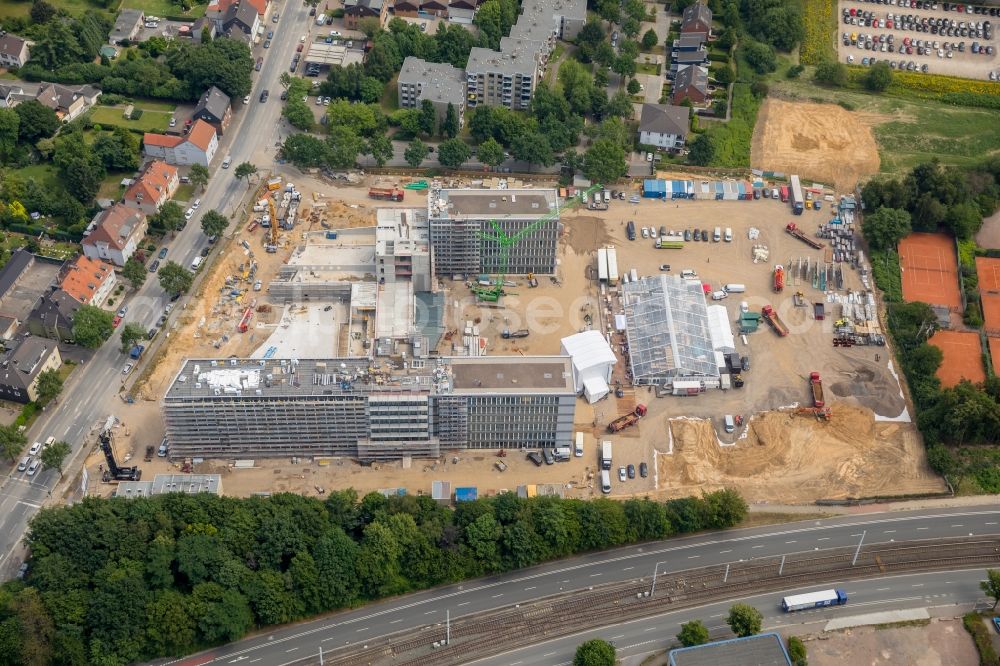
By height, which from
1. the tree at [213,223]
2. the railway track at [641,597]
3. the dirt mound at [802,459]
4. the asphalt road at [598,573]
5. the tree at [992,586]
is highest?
the tree at [213,223]

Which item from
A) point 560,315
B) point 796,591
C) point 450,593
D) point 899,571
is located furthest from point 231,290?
point 899,571

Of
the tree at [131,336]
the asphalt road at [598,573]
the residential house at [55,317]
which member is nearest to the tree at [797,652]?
the asphalt road at [598,573]

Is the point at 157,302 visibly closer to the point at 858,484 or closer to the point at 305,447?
the point at 305,447

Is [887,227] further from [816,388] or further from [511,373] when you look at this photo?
[511,373]

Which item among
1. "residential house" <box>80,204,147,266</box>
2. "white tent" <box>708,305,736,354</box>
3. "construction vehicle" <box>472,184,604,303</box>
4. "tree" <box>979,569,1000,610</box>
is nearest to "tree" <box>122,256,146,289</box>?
"residential house" <box>80,204,147,266</box>

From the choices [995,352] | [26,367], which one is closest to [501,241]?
[26,367]

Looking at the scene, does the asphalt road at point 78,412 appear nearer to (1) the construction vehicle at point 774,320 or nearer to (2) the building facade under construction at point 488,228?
(2) the building facade under construction at point 488,228
